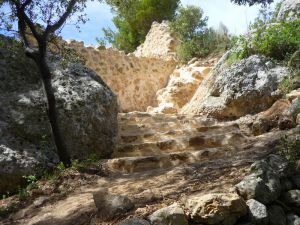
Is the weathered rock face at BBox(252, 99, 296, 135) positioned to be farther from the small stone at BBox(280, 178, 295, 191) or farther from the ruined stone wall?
the ruined stone wall

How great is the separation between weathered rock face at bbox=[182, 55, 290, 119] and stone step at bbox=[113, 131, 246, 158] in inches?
56.8

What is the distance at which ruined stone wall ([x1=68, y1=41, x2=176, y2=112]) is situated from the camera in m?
10.9

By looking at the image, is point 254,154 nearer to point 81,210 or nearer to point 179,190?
point 179,190

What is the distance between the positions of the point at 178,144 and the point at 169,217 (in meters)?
3.23

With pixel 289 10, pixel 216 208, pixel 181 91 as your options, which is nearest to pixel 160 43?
pixel 181 91

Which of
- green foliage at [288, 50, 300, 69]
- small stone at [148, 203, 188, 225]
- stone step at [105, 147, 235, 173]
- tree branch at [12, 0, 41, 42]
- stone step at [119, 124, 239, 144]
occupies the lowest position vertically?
small stone at [148, 203, 188, 225]

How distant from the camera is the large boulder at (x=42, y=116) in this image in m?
A: 5.41

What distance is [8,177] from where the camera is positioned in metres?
5.14

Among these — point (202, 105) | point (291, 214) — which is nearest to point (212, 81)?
point (202, 105)

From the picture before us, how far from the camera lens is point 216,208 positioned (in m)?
3.62

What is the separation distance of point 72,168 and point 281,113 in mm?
4015

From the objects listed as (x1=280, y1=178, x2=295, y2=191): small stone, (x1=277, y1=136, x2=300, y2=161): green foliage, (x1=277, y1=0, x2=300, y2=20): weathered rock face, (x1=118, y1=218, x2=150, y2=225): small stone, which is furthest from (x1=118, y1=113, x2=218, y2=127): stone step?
(x1=118, y1=218, x2=150, y2=225): small stone

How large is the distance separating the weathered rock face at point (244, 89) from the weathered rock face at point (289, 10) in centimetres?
198

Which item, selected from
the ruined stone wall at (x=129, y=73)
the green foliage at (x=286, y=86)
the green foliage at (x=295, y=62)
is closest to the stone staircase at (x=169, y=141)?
the green foliage at (x=286, y=86)
